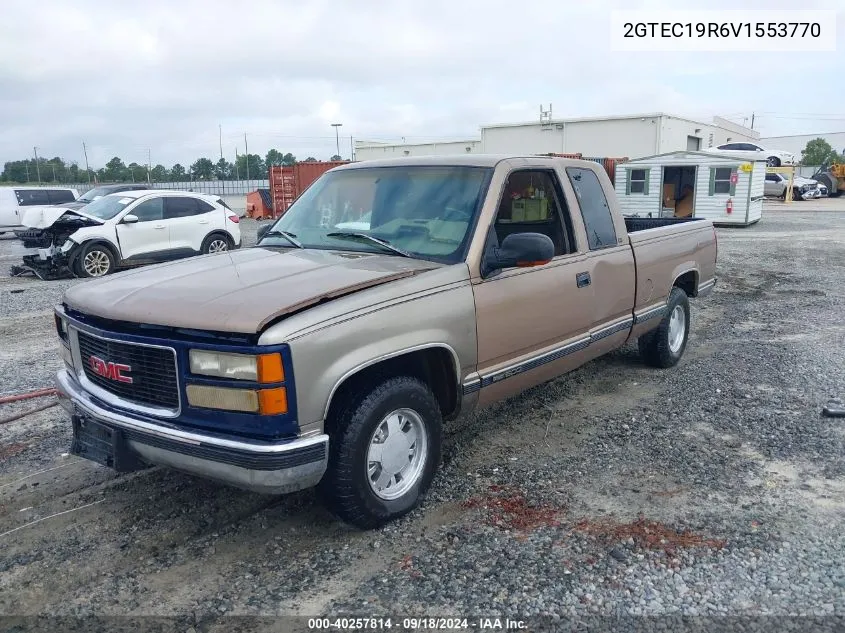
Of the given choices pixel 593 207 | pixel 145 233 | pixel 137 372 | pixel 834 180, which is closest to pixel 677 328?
pixel 593 207

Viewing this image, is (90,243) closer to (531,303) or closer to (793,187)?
(531,303)

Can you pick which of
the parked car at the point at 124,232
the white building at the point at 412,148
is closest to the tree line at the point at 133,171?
the white building at the point at 412,148

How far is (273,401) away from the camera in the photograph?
3031mm

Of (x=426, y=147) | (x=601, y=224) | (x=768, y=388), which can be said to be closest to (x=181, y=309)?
(x=601, y=224)

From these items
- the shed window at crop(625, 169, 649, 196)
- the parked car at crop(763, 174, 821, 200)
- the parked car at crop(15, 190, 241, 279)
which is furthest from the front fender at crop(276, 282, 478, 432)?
the parked car at crop(763, 174, 821, 200)

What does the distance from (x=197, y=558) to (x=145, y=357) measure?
1.02m

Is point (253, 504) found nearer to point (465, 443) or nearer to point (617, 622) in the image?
point (465, 443)

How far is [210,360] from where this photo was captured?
10.2 feet

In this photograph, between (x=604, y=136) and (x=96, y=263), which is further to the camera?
(x=604, y=136)

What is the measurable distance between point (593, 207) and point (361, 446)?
2834 mm

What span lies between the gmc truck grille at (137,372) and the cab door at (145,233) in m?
10.3

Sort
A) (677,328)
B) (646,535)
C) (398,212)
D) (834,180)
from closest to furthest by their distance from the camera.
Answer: (646,535)
(398,212)
(677,328)
(834,180)

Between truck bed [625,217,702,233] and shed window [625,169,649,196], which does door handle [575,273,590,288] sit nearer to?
truck bed [625,217,702,233]

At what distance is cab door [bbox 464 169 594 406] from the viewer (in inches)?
162
